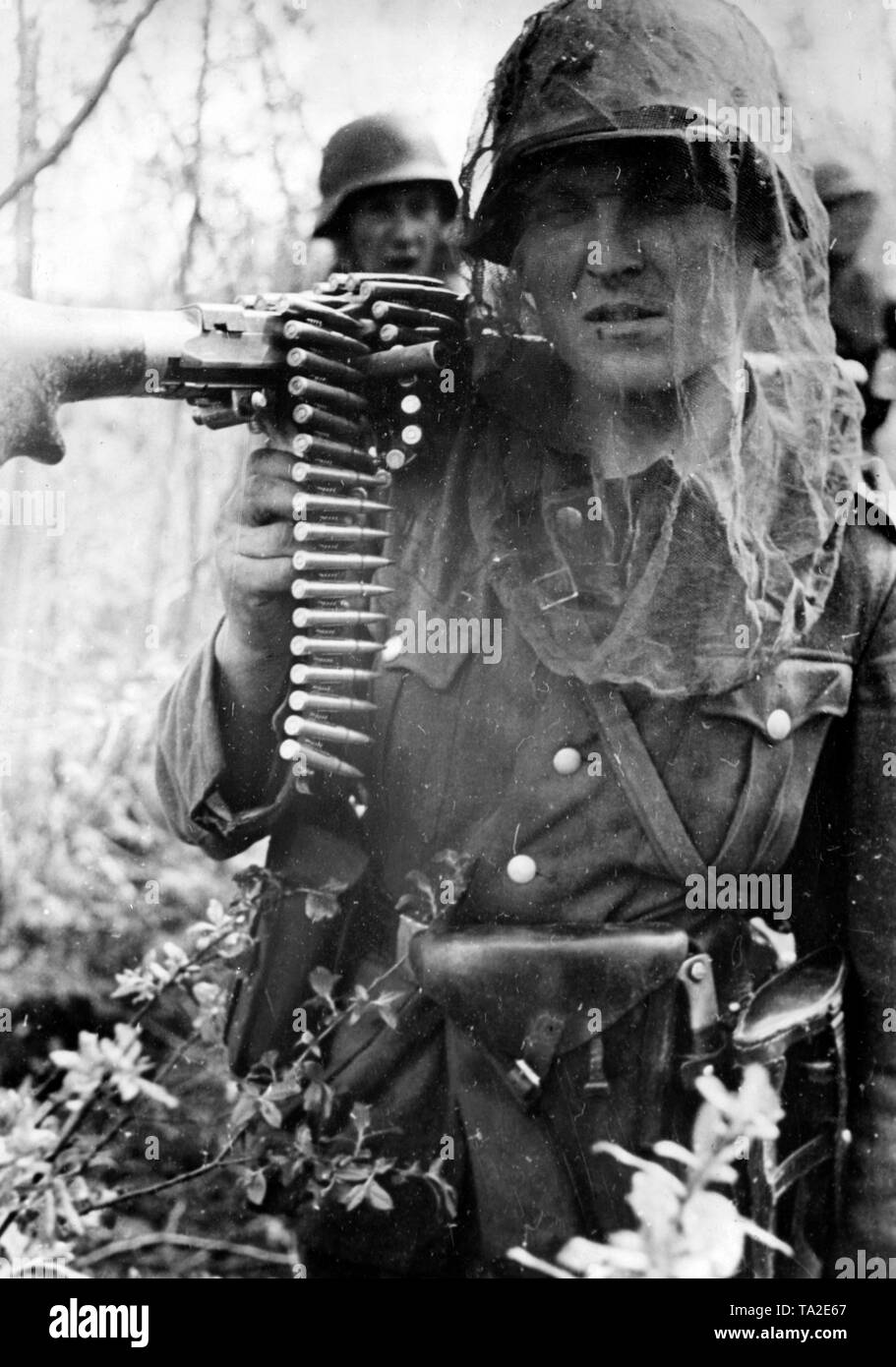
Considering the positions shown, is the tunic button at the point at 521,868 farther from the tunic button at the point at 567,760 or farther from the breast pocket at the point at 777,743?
the breast pocket at the point at 777,743

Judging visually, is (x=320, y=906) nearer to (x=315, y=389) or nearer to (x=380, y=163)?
(x=315, y=389)

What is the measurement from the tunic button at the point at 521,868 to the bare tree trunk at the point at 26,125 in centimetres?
147

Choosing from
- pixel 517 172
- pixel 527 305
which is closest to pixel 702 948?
pixel 527 305

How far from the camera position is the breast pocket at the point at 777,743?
3203 mm

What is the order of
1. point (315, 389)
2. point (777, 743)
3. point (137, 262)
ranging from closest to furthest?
point (315, 389), point (777, 743), point (137, 262)

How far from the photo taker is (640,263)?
314 cm

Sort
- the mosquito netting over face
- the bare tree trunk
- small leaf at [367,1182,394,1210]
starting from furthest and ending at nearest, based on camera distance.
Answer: the bare tree trunk → small leaf at [367,1182,394,1210] → the mosquito netting over face

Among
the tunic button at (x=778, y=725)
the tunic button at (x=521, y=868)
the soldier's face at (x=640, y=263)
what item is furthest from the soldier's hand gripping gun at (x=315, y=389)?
the tunic button at (x=778, y=725)

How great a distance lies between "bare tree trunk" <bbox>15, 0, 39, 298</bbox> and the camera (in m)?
3.34

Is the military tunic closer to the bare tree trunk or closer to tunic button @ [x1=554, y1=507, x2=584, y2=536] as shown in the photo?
tunic button @ [x1=554, y1=507, x2=584, y2=536]

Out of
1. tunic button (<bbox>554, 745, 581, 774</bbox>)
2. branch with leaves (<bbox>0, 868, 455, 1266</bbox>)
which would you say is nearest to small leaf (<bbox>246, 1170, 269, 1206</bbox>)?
branch with leaves (<bbox>0, 868, 455, 1266</bbox>)

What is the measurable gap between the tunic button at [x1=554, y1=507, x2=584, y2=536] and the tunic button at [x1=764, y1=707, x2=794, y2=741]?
20.1 inches

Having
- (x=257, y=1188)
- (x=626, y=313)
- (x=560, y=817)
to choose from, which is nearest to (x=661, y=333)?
(x=626, y=313)

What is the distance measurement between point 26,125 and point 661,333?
52.0 inches
